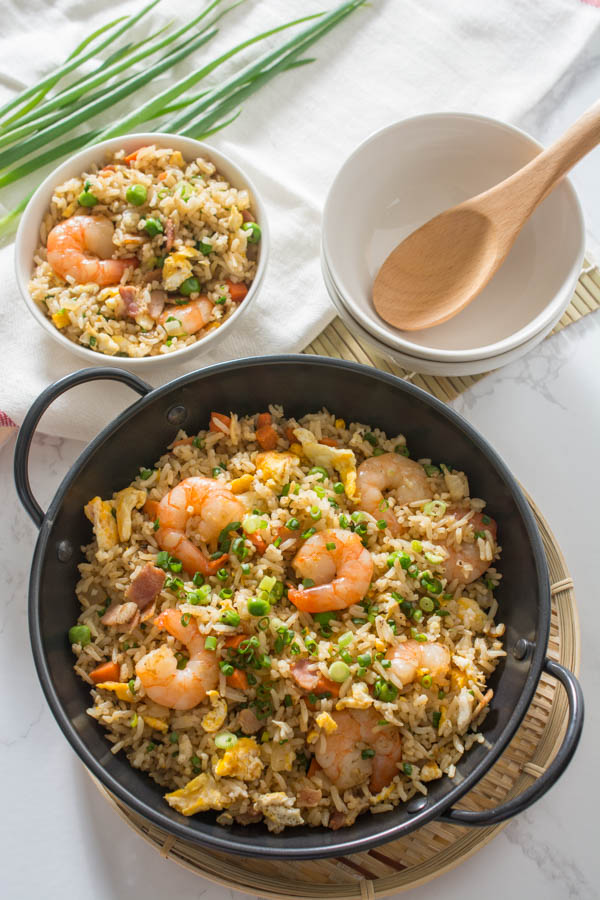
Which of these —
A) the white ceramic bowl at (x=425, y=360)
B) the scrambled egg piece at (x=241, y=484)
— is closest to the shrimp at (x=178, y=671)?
the scrambled egg piece at (x=241, y=484)

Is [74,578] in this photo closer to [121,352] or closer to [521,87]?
[121,352]

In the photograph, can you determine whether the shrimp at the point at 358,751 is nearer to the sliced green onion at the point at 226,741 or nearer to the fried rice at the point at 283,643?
the fried rice at the point at 283,643

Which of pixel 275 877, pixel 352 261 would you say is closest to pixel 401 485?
pixel 352 261

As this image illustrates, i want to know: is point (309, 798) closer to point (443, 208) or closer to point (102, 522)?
point (102, 522)

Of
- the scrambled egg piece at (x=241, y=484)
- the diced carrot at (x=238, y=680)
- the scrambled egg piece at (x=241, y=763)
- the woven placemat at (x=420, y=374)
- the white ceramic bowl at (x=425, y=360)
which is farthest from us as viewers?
the woven placemat at (x=420, y=374)

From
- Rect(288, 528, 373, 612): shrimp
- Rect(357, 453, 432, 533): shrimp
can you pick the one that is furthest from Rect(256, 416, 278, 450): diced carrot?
Rect(288, 528, 373, 612): shrimp

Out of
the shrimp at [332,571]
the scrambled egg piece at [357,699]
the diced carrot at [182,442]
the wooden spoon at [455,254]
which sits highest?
the wooden spoon at [455,254]

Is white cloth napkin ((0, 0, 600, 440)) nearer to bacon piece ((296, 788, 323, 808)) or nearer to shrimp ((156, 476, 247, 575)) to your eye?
shrimp ((156, 476, 247, 575))
